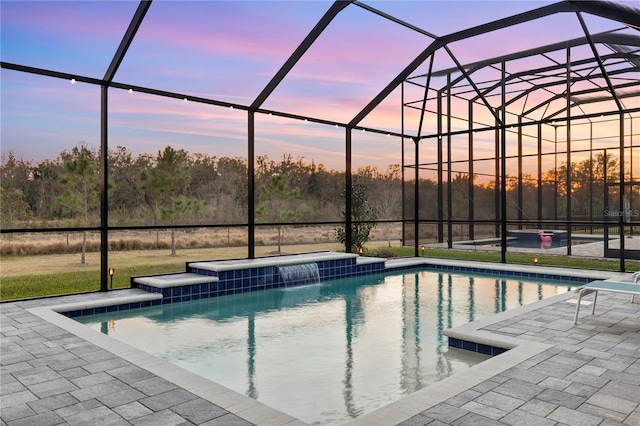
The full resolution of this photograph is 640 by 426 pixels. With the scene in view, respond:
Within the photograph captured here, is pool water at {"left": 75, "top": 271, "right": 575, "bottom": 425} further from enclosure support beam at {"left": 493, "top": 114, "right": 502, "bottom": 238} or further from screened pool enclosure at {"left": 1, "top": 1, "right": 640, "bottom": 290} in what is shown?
enclosure support beam at {"left": 493, "top": 114, "right": 502, "bottom": 238}

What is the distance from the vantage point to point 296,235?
833 inches

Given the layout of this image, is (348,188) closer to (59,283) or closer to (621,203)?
(621,203)

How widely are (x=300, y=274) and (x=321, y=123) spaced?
3.66m

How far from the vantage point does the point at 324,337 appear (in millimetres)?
5848

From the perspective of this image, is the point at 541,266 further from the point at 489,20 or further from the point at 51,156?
the point at 51,156

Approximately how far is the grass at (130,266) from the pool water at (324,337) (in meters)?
2.48

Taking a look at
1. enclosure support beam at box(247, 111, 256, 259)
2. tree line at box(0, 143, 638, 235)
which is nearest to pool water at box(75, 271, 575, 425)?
enclosure support beam at box(247, 111, 256, 259)

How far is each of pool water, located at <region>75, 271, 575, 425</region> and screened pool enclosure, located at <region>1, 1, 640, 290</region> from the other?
5.44ft

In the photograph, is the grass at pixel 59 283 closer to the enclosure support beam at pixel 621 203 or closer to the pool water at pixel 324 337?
the pool water at pixel 324 337

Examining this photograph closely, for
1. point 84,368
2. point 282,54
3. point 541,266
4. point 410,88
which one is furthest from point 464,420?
point 410,88

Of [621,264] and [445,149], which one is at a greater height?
[445,149]

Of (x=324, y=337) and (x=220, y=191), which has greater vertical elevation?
(x=220, y=191)

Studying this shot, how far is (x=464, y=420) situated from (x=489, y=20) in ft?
27.0

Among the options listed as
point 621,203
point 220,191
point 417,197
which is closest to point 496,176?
point 417,197
